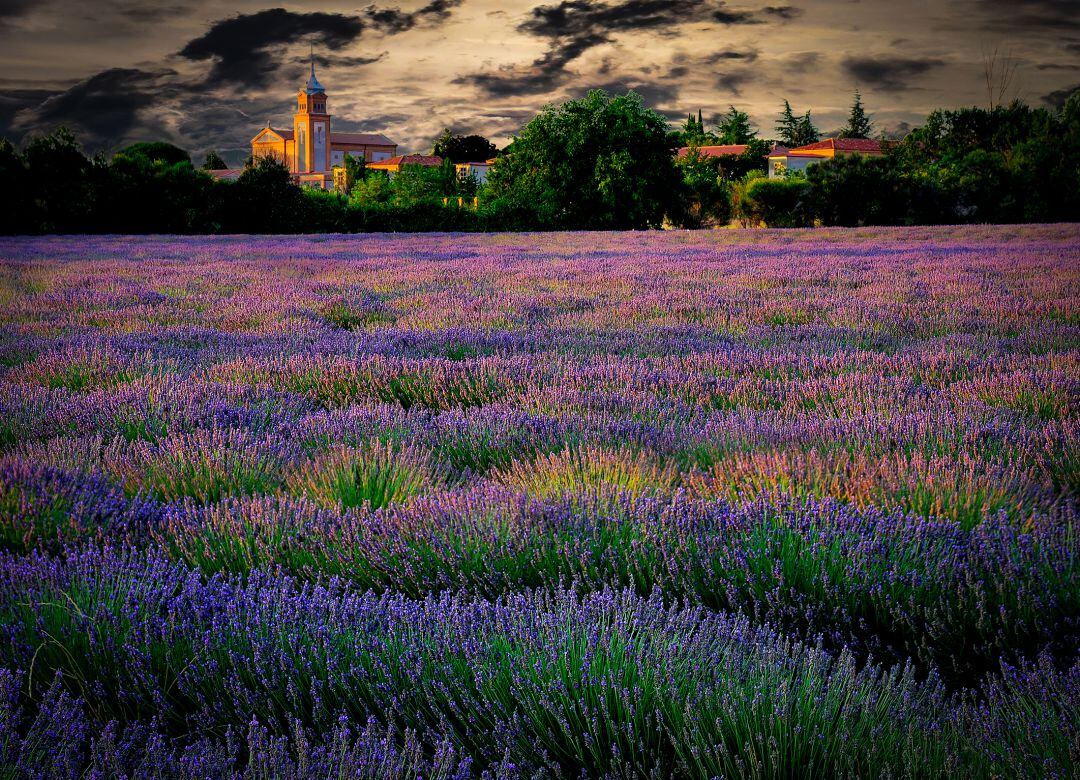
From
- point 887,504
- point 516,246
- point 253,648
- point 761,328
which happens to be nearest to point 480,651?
point 253,648

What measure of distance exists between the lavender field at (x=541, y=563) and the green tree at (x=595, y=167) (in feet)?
111

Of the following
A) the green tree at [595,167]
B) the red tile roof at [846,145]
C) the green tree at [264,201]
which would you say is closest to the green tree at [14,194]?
the green tree at [264,201]

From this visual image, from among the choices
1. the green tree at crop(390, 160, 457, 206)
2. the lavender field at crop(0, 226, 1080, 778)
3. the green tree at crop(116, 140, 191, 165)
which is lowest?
the lavender field at crop(0, 226, 1080, 778)

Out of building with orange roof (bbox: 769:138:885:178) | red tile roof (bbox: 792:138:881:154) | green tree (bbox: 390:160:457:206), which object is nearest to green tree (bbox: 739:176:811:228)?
green tree (bbox: 390:160:457:206)

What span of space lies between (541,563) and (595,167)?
37900 mm

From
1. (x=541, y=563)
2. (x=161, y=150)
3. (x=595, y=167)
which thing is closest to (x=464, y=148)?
(x=161, y=150)

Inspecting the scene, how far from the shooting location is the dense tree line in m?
28.2

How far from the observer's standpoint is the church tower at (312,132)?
555 feet

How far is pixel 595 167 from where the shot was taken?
37.8m

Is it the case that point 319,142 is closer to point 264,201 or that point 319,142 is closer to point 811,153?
point 811,153

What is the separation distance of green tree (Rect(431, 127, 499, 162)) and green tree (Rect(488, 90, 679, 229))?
85867 mm

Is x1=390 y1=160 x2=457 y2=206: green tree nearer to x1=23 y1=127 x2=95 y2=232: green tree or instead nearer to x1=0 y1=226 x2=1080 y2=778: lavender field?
x1=23 y1=127 x2=95 y2=232: green tree

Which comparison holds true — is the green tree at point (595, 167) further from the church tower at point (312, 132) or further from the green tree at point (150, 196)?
the church tower at point (312, 132)

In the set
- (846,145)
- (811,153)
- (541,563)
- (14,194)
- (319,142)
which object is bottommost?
(541,563)
